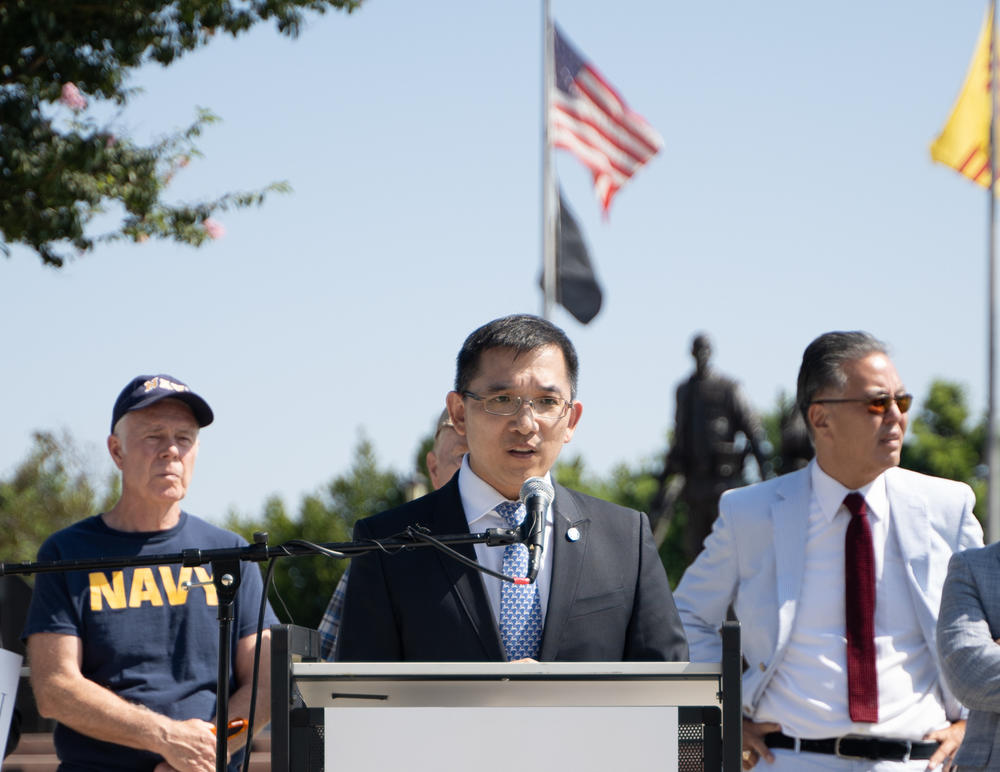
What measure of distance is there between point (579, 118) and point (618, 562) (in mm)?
12080

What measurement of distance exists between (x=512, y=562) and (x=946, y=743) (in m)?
1.70

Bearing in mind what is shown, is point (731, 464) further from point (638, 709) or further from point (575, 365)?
point (638, 709)

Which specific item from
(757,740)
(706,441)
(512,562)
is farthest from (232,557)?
(706,441)

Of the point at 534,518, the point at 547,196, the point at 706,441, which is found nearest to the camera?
the point at 534,518

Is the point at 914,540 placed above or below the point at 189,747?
above

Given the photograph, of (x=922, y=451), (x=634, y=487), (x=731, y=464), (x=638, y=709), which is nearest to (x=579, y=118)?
(x=731, y=464)

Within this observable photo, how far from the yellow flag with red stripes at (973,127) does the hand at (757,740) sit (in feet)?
50.2

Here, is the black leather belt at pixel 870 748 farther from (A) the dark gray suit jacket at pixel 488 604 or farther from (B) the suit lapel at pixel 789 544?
(A) the dark gray suit jacket at pixel 488 604

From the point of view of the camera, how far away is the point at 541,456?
353 centimetres

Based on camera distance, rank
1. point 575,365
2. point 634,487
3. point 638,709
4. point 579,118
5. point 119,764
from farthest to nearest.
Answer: point 634,487 → point 579,118 → point 119,764 → point 575,365 → point 638,709

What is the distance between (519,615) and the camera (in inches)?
135

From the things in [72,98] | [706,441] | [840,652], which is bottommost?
[840,652]

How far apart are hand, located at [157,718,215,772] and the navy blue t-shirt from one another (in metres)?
0.12

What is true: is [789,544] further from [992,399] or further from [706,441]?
[992,399]
